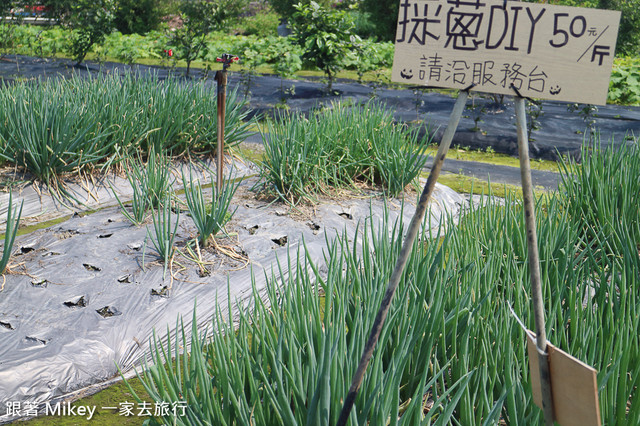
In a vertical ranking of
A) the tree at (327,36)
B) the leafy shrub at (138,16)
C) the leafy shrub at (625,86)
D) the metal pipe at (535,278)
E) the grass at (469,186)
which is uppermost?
the leafy shrub at (138,16)

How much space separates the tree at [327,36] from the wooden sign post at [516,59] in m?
6.23

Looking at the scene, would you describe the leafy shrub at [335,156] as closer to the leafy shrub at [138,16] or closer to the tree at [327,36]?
the tree at [327,36]

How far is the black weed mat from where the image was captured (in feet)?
18.7

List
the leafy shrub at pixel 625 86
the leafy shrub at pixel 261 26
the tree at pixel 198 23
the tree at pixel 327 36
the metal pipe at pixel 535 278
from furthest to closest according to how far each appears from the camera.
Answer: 1. the leafy shrub at pixel 261 26
2. the tree at pixel 198 23
3. the leafy shrub at pixel 625 86
4. the tree at pixel 327 36
5. the metal pipe at pixel 535 278

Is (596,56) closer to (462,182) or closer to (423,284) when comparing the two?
(423,284)

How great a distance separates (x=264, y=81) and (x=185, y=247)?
20.7 ft

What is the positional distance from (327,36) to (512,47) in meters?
6.50

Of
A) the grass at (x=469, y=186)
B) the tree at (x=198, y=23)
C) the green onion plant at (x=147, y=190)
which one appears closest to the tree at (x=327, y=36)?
the tree at (x=198, y=23)

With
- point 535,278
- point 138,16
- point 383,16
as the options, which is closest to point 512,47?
point 535,278

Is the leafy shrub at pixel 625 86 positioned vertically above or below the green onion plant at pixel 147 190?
above

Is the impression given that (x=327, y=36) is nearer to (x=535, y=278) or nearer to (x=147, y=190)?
(x=147, y=190)

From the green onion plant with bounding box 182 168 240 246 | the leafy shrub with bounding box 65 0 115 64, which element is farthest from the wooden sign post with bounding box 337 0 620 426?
the leafy shrub with bounding box 65 0 115 64

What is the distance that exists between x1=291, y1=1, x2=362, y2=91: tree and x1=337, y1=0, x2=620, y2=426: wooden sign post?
623 centimetres

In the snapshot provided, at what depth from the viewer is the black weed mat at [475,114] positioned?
18.7ft
